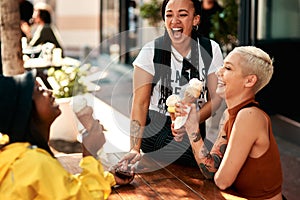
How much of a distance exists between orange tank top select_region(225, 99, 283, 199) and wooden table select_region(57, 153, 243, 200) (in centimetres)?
8

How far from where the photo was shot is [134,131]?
129 inches

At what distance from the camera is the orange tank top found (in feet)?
8.72

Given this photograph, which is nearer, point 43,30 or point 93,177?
point 93,177

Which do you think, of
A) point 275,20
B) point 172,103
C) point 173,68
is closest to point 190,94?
point 172,103

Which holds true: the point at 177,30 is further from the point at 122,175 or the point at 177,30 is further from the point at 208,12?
the point at 208,12

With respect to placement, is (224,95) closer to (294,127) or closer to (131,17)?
(294,127)

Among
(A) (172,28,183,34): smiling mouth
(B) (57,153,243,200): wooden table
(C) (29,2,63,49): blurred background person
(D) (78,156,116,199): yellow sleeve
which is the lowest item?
(B) (57,153,243,200): wooden table

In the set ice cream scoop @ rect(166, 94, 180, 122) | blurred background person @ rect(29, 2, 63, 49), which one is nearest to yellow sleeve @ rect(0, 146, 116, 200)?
ice cream scoop @ rect(166, 94, 180, 122)

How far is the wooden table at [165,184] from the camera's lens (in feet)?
8.79

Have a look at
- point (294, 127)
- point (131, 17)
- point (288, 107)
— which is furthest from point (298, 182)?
point (131, 17)

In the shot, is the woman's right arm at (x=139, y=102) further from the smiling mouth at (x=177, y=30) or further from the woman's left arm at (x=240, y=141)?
the woman's left arm at (x=240, y=141)

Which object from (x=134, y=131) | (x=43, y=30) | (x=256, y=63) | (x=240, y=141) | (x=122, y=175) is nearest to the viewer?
(x=240, y=141)

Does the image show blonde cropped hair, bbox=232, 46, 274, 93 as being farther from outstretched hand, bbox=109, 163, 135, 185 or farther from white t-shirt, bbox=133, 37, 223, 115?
outstretched hand, bbox=109, 163, 135, 185

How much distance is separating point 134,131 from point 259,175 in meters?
0.84
